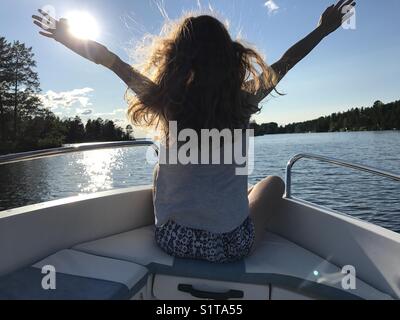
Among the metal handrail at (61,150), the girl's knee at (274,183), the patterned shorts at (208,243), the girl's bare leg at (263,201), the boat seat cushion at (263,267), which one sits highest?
the metal handrail at (61,150)

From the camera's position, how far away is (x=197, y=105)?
152 cm

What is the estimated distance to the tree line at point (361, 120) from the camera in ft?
229

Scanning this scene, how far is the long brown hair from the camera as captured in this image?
4.94 ft

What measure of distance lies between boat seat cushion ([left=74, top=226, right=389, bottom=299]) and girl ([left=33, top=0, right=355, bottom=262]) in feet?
0.20

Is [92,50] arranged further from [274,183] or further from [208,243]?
[274,183]

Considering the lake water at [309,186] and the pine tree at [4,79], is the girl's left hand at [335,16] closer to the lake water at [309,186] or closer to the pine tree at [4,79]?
the lake water at [309,186]

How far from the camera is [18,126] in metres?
32.8

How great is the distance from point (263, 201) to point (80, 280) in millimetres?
991

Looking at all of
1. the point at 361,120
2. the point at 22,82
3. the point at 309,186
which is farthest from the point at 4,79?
the point at 361,120

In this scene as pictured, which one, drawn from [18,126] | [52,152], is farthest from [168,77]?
[18,126]

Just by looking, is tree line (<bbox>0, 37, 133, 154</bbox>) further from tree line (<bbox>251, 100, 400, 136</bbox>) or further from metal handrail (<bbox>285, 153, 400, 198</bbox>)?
tree line (<bbox>251, 100, 400, 136</bbox>)

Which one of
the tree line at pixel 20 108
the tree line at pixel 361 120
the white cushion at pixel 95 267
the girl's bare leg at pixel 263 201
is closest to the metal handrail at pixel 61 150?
the white cushion at pixel 95 267

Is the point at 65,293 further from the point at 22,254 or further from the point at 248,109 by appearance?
the point at 248,109
